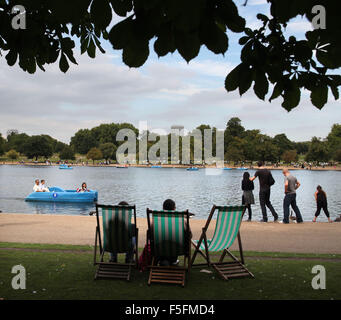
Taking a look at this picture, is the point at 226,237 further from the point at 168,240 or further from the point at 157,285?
the point at 157,285

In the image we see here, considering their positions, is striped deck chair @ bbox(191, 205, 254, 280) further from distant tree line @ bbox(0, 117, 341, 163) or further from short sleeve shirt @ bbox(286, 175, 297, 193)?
distant tree line @ bbox(0, 117, 341, 163)

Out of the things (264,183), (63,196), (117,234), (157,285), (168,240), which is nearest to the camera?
(157,285)

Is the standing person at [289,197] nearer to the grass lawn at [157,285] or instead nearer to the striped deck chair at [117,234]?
the grass lawn at [157,285]

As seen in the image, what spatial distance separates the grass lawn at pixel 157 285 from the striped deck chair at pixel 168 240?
0.20 metres

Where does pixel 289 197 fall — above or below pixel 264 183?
below

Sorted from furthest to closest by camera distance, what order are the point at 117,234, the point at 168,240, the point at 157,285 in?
the point at 117,234
the point at 168,240
the point at 157,285

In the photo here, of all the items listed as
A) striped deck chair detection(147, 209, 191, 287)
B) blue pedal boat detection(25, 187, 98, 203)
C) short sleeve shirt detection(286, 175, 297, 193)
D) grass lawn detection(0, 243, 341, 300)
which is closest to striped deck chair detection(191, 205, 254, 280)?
grass lawn detection(0, 243, 341, 300)

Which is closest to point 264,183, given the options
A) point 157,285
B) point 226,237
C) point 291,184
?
point 291,184

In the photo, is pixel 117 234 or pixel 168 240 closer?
pixel 168 240

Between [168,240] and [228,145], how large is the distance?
461ft

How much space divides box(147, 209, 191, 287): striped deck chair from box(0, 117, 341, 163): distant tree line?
124 metres

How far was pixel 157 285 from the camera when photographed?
5426mm

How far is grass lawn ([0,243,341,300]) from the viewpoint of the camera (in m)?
4.97
